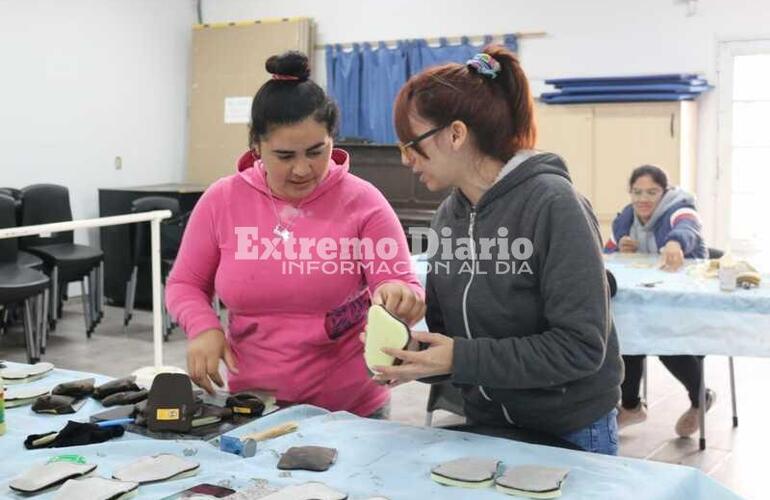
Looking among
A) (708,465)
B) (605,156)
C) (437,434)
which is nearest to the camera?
(437,434)

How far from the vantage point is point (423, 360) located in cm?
165

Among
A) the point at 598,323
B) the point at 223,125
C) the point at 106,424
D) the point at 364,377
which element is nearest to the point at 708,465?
the point at 364,377

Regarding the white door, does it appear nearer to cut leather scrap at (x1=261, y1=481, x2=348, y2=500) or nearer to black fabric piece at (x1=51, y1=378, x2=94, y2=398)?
black fabric piece at (x1=51, y1=378, x2=94, y2=398)

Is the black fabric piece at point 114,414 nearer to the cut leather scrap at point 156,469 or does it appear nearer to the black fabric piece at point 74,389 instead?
the black fabric piece at point 74,389

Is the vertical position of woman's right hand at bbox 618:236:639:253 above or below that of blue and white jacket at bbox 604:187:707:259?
below

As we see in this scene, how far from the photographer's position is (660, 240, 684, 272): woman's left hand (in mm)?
4148

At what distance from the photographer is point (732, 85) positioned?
21.9ft

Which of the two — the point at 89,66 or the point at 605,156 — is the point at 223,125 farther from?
the point at 605,156

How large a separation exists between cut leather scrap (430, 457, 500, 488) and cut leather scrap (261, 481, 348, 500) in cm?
18

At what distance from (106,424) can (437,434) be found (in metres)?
0.67

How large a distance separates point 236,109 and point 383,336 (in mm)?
7064

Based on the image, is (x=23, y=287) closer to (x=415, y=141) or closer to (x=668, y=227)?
(x=668, y=227)

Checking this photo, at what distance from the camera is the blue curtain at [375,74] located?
305 inches

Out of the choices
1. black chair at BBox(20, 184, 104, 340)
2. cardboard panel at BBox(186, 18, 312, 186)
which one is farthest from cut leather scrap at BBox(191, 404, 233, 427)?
cardboard panel at BBox(186, 18, 312, 186)
